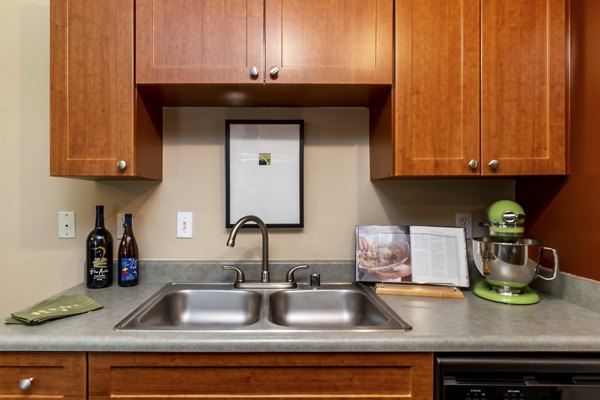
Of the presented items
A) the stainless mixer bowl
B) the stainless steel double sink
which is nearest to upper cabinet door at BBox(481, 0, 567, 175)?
the stainless mixer bowl

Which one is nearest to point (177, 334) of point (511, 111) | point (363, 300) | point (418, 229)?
point (363, 300)

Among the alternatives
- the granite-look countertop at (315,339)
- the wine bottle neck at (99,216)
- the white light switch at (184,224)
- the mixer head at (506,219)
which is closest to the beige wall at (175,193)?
the white light switch at (184,224)

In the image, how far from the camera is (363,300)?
1438 mm

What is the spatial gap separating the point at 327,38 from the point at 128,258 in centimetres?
121

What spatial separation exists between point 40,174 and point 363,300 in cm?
156

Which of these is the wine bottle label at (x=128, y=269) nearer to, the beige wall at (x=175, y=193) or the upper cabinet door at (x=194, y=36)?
the beige wall at (x=175, y=193)

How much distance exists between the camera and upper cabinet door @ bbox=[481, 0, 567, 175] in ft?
4.17

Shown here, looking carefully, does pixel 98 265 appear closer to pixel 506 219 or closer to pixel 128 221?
pixel 128 221

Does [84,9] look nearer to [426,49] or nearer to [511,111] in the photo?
[426,49]

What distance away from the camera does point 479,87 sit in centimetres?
127

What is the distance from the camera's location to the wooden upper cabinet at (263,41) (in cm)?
126

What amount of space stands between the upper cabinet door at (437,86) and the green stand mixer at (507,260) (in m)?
0.29

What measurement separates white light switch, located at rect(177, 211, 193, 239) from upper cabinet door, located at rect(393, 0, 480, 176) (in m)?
0.97

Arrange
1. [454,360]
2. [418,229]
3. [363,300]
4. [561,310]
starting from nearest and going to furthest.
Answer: [454,360], [561,310], [363,300], [418,229]
